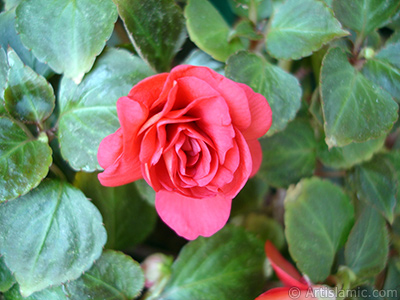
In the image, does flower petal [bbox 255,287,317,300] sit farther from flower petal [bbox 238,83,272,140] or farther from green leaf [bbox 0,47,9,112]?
green leaf [bbox 0,47,9,112]

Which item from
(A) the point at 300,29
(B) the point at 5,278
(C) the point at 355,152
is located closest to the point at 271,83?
(A) the point at 300,29

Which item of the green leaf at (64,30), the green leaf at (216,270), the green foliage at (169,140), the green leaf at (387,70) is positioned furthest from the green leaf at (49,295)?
the green leaf at (387,70)

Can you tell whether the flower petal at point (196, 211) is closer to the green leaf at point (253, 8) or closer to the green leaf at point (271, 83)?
the green leaf at point (271, 83)

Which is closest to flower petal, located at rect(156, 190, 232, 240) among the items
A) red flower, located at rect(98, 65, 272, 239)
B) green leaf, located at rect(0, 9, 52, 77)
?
red flower, located at rect(98, 65, 272, 239)

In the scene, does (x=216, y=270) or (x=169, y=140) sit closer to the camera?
(x=169, y=140)

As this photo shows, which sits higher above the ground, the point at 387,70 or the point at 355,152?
the point at 387,70

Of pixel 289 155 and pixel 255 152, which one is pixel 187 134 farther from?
pixel 289 155
